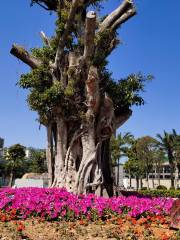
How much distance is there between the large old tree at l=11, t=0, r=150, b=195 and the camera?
14531mm

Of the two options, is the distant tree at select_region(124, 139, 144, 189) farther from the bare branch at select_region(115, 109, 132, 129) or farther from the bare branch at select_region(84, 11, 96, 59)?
the bare branch at select_region(84, 11, 96, 59)

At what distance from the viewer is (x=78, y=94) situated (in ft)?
49.7

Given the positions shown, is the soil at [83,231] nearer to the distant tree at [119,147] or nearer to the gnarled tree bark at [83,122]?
the gnarled tree bark at [83,122]

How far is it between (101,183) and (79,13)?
713 cm

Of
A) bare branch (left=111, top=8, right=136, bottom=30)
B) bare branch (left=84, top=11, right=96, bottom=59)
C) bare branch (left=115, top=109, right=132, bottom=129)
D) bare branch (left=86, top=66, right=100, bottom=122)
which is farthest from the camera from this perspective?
bare branch (left=115, top=109, right=132, bottom=129)

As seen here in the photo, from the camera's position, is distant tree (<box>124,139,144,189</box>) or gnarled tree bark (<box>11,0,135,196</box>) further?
distant tree (<box>124,139,144,189</box>)

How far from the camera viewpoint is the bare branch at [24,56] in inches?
623

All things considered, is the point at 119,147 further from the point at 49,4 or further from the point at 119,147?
the point at 49,4

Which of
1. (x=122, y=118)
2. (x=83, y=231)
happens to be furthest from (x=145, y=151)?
(x=83, y=231)

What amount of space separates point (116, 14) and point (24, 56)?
436 centimetres

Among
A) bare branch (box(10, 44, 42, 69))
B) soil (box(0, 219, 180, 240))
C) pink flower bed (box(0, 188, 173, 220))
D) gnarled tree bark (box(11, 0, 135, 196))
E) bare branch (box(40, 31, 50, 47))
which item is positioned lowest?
soil (box(0, 219, 180, 240))

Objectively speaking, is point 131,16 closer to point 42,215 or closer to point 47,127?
point 47,127

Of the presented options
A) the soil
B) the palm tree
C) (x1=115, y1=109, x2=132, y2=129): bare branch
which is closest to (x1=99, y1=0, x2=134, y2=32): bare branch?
(x1=115, y1=109, x2=132, y2=129): bare branch

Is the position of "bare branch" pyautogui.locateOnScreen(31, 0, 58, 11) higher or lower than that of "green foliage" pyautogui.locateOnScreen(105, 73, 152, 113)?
higher
